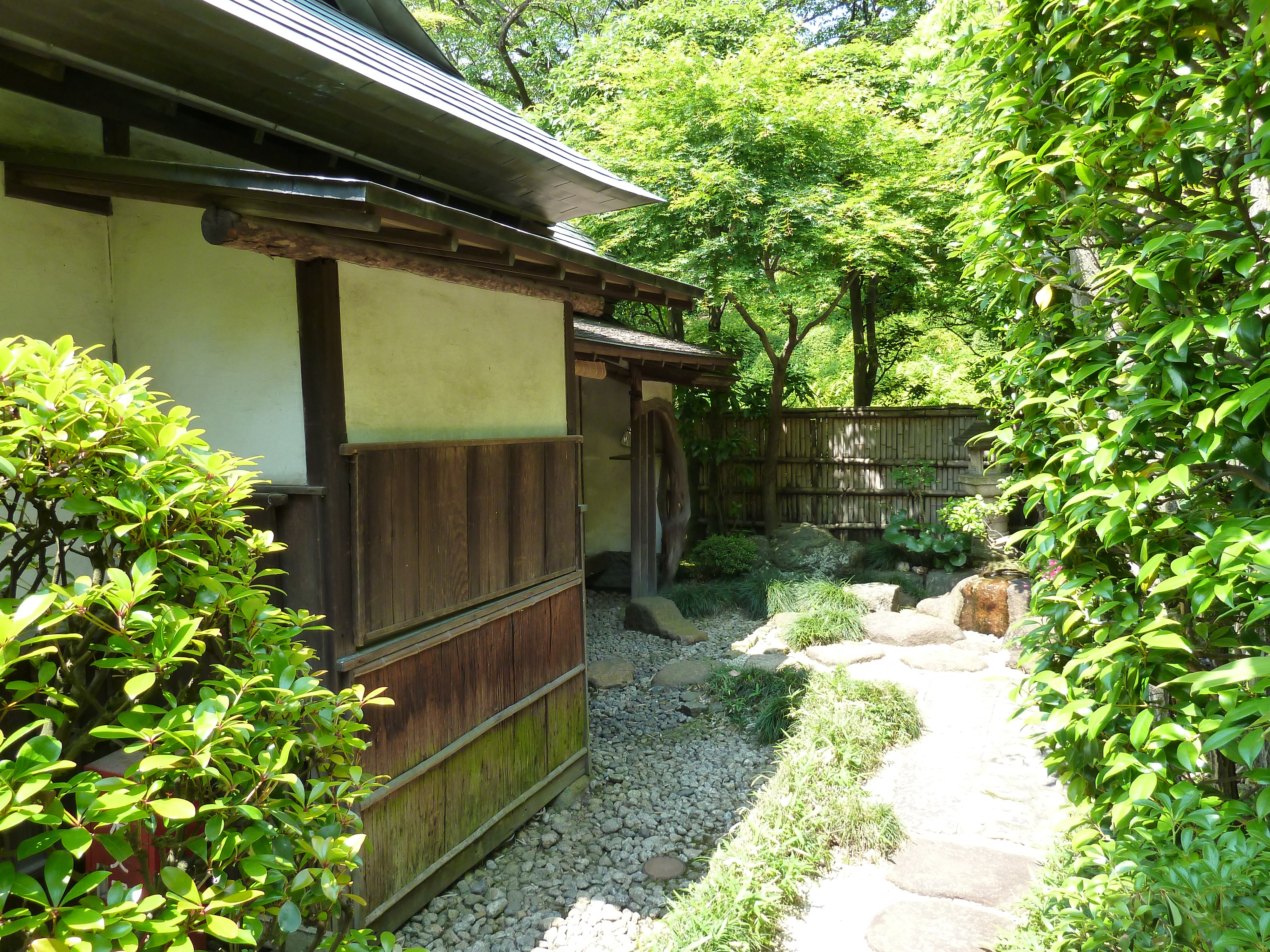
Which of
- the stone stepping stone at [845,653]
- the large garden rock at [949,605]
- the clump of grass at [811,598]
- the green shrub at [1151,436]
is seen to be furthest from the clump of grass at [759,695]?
the green shrub at [1151,436]

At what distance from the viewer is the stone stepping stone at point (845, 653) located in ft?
21.9

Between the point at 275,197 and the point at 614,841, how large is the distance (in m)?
3.48

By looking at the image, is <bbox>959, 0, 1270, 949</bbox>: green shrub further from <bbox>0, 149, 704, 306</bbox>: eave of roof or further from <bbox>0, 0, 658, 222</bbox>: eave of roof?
<bbox>0, 0, 658, 222</bbox>: eave of roof

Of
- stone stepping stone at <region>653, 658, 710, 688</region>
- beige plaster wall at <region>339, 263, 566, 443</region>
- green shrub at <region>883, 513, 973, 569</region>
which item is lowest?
stone stepping stone at <region>653, 658, 710, 688</region>

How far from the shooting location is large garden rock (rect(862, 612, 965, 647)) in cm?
712

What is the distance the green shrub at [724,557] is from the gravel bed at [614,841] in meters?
3.27

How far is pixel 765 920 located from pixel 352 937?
72.7 inches

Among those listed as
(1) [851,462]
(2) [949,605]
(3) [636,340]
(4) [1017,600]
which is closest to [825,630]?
(2) [949,605]

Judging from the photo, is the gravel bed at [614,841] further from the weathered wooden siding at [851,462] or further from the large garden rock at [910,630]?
the weathered wooden siding at [851,462]

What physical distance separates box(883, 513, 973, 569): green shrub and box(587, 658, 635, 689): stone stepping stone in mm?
4272

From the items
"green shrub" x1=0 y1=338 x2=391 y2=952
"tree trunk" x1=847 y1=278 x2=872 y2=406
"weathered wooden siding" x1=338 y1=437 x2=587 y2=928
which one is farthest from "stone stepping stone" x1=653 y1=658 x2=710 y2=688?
"tree trunk" x1=847 y1=278 x2=872 y2=406

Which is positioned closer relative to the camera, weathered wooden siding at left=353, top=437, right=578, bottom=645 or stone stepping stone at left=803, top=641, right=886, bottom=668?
weathered wooden siding at left=353, top=437, right=578, bottom=645

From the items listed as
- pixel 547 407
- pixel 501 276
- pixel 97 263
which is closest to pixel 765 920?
pixel 547 407

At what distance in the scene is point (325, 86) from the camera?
338 centimetres
